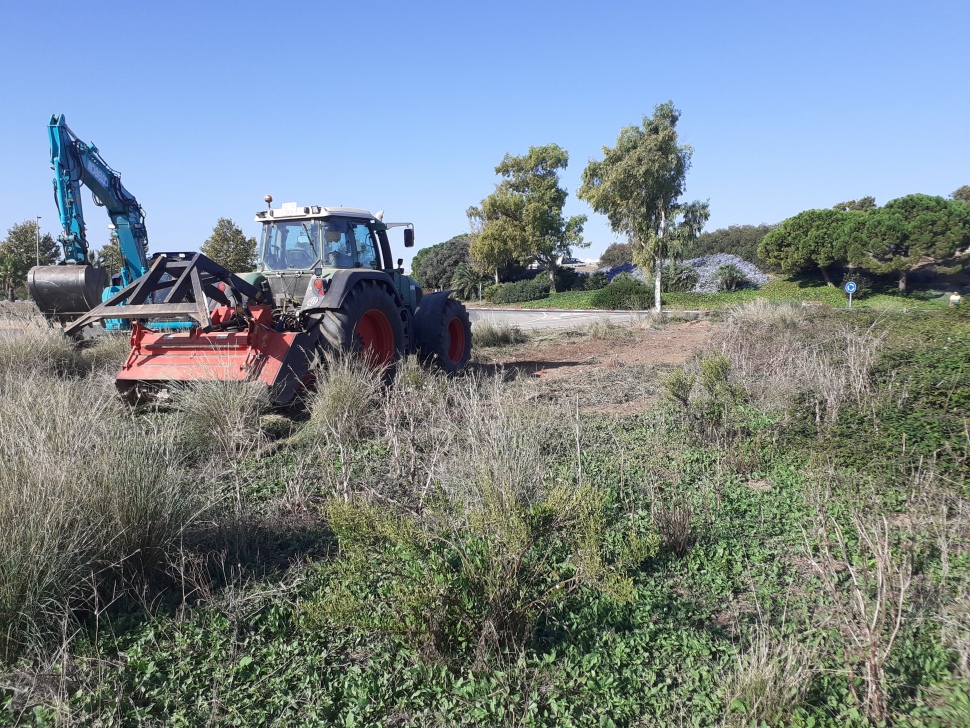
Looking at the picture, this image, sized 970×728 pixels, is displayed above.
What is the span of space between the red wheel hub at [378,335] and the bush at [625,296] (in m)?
23.1

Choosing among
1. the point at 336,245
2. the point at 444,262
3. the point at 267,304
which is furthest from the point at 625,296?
the point at 267,304

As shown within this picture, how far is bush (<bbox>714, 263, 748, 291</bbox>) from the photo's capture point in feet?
111

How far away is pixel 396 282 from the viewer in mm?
9836

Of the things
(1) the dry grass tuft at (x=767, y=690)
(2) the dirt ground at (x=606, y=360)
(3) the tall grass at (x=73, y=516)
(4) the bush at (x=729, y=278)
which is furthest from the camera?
(4) the bush at (x=729, y=278)

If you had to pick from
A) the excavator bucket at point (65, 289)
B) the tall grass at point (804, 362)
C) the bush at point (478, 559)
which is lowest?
the bush at point (478, 559)

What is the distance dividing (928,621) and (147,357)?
7148mm

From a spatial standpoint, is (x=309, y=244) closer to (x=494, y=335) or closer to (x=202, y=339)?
(x=202, y=339)

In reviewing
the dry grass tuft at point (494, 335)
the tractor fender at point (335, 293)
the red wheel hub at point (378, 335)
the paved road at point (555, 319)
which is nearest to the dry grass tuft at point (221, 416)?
the tractor fender at point (335, 293)

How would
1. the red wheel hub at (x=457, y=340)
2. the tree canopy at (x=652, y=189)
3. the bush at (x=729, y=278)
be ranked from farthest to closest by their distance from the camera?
1. the bush at (x=729, y=278)
2. the tree canopy at (x=652, y=189)
3. the red wheel hub at (x=457, y=340)

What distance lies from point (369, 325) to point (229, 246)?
19.5 m

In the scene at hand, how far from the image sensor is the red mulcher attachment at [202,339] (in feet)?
20.5

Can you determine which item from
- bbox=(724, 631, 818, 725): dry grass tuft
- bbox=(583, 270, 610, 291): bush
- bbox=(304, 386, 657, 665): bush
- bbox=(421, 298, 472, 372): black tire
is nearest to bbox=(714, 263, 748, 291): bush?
bbox=(583, 270, 610, 291): bush

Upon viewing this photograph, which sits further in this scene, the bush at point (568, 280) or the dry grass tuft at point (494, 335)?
the bush at point (568, 280)

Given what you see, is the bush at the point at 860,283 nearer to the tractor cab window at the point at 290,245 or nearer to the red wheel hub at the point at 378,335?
the red wheel hub at the point at 378,335
